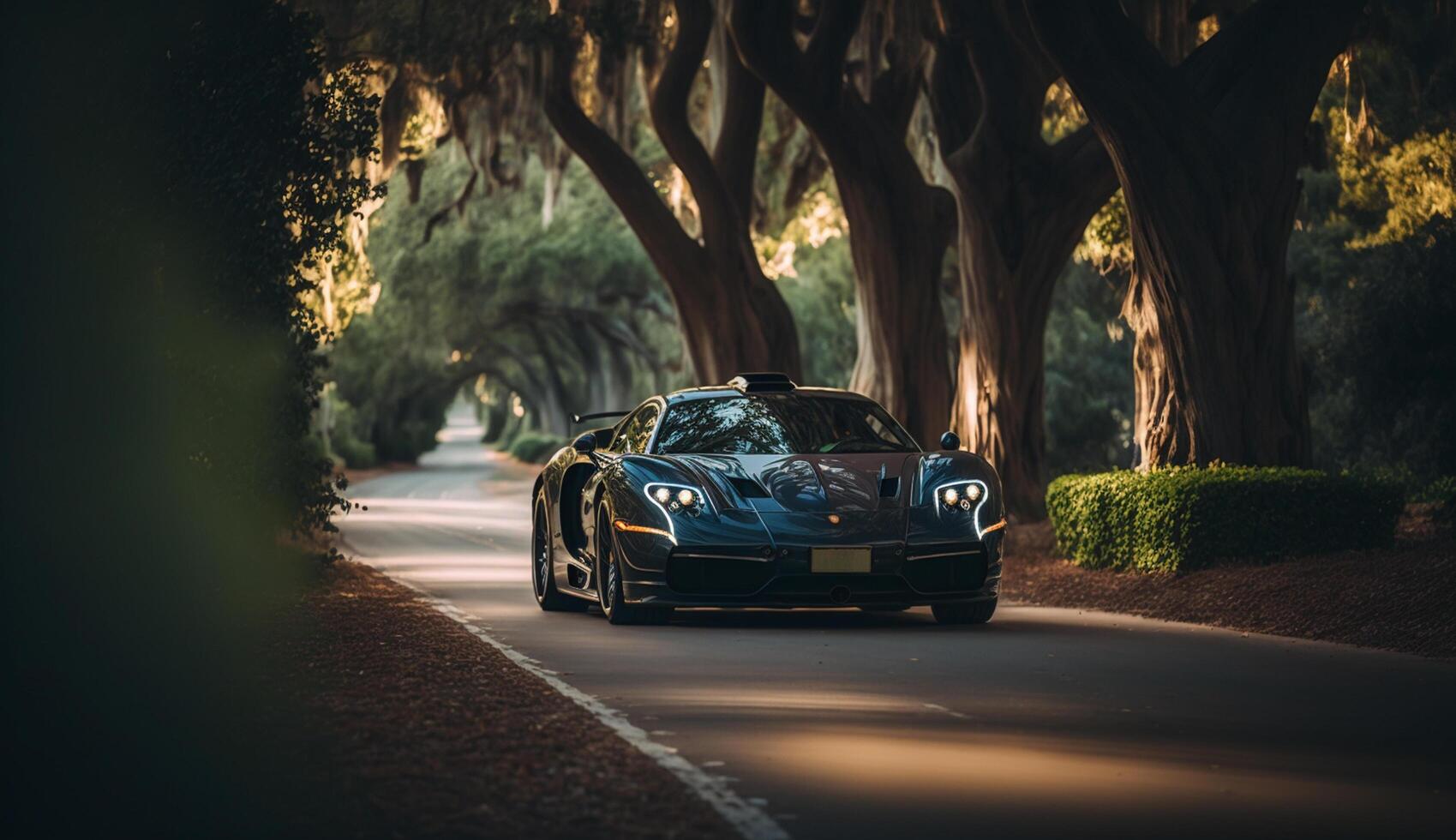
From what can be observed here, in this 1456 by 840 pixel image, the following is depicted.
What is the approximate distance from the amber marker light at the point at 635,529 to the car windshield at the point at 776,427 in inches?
34.9

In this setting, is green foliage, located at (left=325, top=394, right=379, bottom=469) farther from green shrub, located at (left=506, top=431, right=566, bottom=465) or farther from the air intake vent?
the air intake vent

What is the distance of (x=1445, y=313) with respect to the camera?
25188mm

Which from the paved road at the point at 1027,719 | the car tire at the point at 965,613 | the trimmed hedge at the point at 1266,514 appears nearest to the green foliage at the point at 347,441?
the trimmed hedge at the point at 1266,514

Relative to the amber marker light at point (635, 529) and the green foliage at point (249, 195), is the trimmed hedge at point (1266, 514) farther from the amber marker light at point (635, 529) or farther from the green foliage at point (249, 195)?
the green foliage at point (249, 195)

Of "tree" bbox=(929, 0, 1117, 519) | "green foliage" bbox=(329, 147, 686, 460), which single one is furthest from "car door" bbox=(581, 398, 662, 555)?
"green foliage" bbox=(329, 147, 686, 460)

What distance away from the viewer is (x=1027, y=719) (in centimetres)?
980

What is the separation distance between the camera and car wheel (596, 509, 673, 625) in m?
14.2

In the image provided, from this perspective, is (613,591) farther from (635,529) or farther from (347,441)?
(347,441)

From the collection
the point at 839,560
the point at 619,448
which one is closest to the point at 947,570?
the point at 839,560

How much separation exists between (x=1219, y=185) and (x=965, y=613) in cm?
528

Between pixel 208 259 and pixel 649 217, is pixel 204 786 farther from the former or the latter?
pixel 649 217

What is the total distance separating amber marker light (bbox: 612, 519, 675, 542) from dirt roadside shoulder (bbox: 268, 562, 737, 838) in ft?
4.95

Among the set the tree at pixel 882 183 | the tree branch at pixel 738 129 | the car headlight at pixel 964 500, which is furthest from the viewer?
the tree branch at pixel 738 129

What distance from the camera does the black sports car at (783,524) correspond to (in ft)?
44.4
